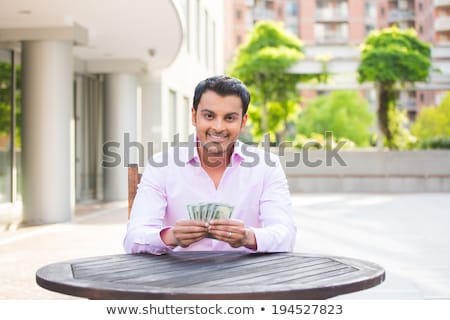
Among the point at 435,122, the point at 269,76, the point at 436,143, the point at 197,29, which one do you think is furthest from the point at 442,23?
the point at 197,29

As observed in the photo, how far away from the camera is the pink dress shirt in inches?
119

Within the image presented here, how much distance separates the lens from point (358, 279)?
2.32 m

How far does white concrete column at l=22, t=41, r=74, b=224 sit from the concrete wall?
9605 mm

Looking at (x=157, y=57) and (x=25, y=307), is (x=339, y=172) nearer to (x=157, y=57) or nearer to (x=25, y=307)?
(x=157, y=57)

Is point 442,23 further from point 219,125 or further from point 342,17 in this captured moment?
point 219,125

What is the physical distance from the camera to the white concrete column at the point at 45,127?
36.1 ft

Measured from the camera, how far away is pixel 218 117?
2.88m

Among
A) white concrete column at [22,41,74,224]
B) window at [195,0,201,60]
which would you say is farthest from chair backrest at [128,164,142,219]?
window at [195,0,201,60]

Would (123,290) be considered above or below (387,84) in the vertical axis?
below

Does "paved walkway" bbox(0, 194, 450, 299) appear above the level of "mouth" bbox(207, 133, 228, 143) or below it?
below

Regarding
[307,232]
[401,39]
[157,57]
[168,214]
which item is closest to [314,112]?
[401,39]

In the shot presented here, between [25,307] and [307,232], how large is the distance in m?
7.47

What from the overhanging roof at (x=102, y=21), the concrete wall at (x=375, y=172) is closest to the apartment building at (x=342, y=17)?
the concrete wall at (x=375, y=172)

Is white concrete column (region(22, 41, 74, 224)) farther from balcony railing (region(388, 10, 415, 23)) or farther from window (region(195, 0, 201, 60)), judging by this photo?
balcony railing (region(388, 10, 415, 23))
